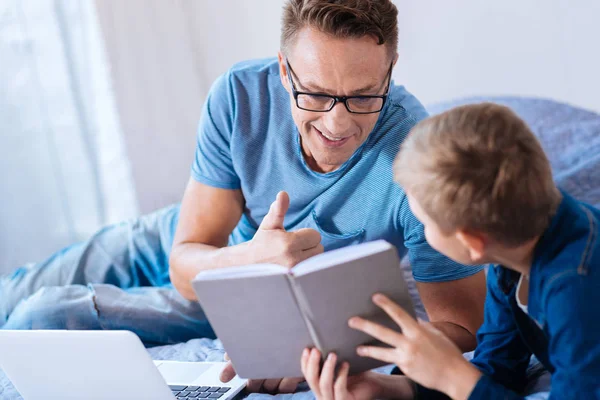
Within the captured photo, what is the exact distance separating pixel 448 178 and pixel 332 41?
1.64ft

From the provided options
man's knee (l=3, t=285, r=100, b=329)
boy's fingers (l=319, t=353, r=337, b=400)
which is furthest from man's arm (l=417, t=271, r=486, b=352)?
man's knee (l=3, t=285, r=100, b=329)

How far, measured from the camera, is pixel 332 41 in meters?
1.24

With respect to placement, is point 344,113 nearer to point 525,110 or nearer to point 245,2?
point 525,110

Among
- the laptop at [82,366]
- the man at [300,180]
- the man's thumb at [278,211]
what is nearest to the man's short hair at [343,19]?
the man at [300,180]

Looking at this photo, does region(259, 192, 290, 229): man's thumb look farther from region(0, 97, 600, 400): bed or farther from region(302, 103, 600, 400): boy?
region(0, 97, 600, 400): bed

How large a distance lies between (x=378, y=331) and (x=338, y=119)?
1.55 ft

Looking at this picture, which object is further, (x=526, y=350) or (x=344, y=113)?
(x=344, y=113)

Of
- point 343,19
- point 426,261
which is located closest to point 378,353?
point 426,261

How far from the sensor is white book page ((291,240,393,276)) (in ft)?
2.89

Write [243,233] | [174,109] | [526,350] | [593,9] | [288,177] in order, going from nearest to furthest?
[526,350] < [288,177] < [243,233] < [593,9] < [174,109]

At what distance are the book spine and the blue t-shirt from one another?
491 mm

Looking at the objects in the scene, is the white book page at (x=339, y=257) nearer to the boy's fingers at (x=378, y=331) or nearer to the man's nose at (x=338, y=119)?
the boy's fingers at (x=378, y=331)

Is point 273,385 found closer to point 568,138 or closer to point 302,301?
point 302,301

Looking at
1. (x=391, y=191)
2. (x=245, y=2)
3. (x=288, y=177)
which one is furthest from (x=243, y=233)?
(x=245, y=2)
